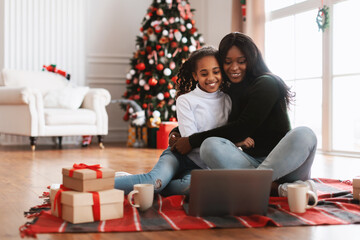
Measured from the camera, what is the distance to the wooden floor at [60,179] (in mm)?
1263

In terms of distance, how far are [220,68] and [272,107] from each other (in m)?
0.27

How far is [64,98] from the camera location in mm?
4672

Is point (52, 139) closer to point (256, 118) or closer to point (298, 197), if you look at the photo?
point (256, 118)

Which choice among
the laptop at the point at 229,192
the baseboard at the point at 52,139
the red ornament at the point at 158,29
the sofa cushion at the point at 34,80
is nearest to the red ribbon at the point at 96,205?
the laptop at the point at 229,192

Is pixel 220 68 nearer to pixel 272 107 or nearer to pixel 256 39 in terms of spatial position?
pixel 272 107

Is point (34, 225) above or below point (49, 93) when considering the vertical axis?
below

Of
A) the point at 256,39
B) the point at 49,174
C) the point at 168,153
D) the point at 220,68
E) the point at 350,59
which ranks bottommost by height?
the point at 49,174

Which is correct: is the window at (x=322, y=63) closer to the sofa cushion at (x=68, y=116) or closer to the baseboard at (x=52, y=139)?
the sofa cushion at (x=68, y=116)

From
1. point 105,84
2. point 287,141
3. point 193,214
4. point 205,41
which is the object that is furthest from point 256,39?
point 193,214

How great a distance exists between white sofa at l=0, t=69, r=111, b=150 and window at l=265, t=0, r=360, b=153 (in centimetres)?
194

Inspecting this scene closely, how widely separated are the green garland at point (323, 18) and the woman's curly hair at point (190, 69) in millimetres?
2532

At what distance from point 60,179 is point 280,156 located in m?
1.31

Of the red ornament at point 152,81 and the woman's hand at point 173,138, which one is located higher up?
the red ornament at point 152,81

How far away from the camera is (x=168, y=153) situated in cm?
192
